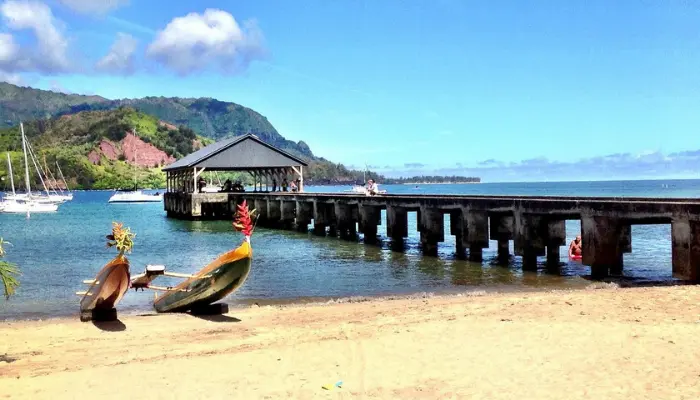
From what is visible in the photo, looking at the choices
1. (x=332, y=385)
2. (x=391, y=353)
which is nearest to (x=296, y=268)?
(x=391, y=353)

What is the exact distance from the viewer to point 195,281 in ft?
46.8

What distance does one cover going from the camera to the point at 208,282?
45.4ft

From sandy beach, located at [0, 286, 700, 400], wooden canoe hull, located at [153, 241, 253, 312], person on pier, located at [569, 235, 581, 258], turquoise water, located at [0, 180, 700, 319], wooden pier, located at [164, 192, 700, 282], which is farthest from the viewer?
person on pier, located at [569, 235, 581, 258]

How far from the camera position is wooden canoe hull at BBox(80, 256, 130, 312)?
43.6 feet

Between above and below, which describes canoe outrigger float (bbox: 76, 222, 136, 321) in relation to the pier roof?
below

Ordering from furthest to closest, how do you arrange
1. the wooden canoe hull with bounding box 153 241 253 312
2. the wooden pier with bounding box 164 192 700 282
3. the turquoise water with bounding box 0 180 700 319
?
the turquoise water with bounding box 0 180 700 319, the wooden pier with bounding box 164 192 700 282, the wooden canoe hull with bounding box 153 241 253 312

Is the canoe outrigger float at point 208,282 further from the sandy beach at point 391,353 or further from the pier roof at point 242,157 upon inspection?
the pier roof at point 242,157

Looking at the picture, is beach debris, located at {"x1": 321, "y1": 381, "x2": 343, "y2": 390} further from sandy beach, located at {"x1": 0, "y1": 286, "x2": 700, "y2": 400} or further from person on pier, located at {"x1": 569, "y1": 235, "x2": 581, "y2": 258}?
person on pier, located at {"x1": 569, "y1": 235, "x2": 581, "y2": 258}

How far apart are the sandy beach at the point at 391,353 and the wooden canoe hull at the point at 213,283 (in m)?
0.63

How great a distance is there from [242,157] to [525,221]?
110 ft

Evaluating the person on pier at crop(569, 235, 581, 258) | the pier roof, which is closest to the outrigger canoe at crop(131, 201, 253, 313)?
the person on pier at crop(569, 235, 581, 258)

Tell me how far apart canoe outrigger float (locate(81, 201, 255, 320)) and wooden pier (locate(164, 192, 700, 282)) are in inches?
391

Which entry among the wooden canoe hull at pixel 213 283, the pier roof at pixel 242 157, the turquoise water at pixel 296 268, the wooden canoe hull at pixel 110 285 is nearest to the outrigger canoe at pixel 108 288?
the wooden canoe hull at pixel 110 285

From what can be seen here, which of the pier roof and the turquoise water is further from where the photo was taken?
the pier roof
